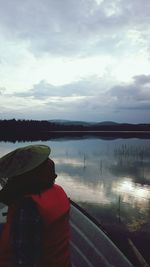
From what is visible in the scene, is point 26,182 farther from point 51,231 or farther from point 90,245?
point 90,245

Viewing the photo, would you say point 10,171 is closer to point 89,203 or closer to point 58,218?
point 58,218

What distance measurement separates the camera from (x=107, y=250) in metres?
5.49

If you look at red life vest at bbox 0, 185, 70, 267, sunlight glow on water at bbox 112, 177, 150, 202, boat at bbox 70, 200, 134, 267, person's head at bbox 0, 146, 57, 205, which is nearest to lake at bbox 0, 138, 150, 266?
sunlight glow on water at bbox 112, 177, 150, 202

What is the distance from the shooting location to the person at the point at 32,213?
2.18 metres

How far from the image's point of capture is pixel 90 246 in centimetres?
533

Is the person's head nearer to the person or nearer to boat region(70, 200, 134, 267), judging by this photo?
the person

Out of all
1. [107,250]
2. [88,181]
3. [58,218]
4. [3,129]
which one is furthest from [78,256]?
[3,129]

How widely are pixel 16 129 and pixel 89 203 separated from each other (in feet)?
461

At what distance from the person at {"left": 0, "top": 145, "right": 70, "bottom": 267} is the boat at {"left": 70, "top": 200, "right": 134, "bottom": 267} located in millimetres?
2798

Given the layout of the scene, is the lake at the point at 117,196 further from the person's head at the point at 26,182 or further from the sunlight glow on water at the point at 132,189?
the person's head at the point at 26,182

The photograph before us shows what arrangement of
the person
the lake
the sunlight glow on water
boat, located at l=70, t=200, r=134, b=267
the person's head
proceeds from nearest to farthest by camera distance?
the person, the person's head, boat, located at l=70, t=200, r=134, b=267, the lake, the sunlight glow on water

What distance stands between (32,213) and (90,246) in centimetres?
349

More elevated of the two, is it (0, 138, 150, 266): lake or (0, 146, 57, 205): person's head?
(0, 146, 57, 205): person's head

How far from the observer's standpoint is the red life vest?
230 centimetres
